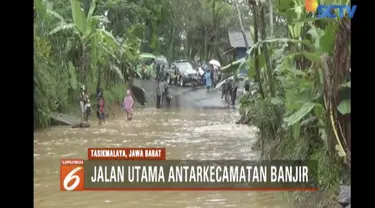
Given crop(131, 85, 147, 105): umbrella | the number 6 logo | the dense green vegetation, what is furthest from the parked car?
the number 6 logo

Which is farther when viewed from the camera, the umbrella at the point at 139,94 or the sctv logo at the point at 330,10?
the umbrella at the point at 139,94

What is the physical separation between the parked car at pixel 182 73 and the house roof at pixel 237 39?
0.30 meters

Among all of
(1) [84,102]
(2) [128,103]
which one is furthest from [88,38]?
(2) [128,103]

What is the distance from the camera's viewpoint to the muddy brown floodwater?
3.02m

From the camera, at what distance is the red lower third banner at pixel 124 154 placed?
9.75 feet

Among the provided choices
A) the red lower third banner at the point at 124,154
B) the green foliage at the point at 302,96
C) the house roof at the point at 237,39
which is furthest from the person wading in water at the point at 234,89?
the red lower third banner at the point at 124,154

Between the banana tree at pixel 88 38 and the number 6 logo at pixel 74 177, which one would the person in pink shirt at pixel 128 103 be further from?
the number 6 logo at pixel 74 177

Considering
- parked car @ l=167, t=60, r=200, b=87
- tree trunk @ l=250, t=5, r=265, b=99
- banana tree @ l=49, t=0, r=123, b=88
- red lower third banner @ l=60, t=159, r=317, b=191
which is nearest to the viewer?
red lower third banner @ l=60, t=159, r=317, b=191

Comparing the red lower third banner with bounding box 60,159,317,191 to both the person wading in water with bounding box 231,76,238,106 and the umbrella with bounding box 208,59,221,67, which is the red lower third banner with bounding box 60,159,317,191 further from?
the umbrella with bounding box 208,59,221,67

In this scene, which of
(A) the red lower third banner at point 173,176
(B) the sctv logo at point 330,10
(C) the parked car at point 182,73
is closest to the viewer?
(B) the sctv logo at point 330,10

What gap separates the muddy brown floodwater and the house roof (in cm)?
42

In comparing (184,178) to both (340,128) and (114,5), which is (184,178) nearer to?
(340,128)

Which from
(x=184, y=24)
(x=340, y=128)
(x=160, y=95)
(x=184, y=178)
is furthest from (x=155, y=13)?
(x=340, y=128)

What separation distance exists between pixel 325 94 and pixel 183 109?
770 millimetres
